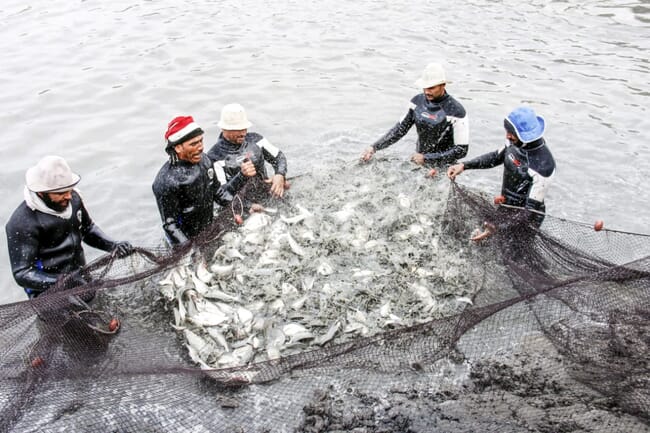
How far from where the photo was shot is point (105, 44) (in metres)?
14.8

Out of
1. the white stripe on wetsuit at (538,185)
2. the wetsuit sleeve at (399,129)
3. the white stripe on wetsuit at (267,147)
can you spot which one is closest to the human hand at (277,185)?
the white stripe on wetsuit at (267,147)

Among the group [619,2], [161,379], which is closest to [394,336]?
[161,379]

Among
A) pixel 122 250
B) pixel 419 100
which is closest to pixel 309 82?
pixel 419 100

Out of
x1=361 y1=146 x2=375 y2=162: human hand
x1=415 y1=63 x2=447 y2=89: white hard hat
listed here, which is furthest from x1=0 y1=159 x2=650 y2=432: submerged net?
x1=361 y1=146 x2=375 y2=162: human hand

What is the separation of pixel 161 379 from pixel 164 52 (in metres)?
11.4

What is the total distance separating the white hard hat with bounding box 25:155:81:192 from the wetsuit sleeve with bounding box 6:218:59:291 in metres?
0.44

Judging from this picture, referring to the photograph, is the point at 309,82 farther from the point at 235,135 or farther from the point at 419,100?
the point at 235,135

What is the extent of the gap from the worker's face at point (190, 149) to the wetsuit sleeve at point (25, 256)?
170 cm

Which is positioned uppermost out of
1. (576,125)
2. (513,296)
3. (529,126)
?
(529,126)

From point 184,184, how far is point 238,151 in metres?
1.29

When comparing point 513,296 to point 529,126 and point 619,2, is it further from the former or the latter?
point 619,2

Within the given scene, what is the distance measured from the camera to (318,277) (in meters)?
6.44

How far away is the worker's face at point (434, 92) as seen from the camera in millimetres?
7652

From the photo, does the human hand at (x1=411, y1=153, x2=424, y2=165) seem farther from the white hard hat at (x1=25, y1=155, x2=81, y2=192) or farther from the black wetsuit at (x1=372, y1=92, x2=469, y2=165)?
the white hard hat at (x1=25, y1=155, x2=81, y2=192)
